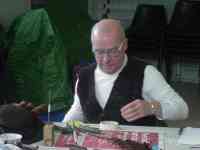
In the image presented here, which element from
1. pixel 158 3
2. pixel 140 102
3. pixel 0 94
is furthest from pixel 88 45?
pixel 140 102

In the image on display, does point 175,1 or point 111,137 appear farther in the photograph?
point 175,1

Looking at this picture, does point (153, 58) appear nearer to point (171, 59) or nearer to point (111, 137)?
point (171, 59)

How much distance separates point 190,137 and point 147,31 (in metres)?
3.96

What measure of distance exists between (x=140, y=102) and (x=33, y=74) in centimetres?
218

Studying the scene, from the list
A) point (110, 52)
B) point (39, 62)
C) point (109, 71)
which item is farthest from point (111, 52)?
point (39, 62)

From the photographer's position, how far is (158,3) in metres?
6.75

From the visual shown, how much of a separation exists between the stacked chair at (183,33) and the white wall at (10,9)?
73.4 inches

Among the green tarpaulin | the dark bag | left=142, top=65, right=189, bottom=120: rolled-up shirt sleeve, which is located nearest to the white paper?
left=142, top=65, right=189, bottom=120: rolled-up shirt sleeve

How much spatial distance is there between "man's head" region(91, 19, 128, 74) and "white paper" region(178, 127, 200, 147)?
571mm

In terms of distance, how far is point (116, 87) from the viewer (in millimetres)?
2736

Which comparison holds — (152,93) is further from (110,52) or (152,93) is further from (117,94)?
(110,52)

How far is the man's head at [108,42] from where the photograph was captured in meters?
2.60

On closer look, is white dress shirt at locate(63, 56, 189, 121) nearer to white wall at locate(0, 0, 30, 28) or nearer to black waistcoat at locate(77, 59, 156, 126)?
black waistcoat at locate(77, 59, 156, 126)

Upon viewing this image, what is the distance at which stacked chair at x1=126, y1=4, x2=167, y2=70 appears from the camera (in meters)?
6.03
